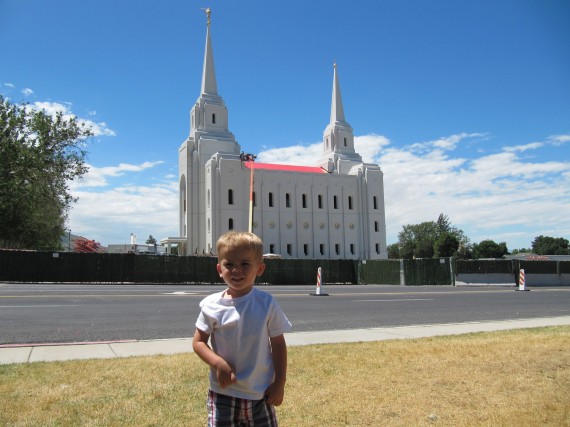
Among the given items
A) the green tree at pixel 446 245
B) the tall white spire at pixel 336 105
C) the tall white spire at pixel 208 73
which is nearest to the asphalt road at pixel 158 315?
the tall white spire at pixel 208 73

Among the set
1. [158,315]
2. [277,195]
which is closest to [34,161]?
[158,315]

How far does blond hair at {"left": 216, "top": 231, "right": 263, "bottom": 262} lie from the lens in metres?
2.90

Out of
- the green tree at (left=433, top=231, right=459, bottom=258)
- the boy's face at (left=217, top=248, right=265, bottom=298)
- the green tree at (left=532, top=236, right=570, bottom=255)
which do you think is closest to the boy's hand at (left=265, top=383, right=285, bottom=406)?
the boy's face at (left=217, top=248, right=265, bottom=298)

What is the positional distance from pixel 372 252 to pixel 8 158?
61596mm

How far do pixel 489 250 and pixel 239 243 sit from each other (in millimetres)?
141941

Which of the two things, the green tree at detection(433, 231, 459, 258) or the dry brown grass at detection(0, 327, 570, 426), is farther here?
the green tree at detection(433, 231, 459, 258)

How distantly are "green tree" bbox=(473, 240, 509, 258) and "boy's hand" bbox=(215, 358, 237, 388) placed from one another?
140766mm

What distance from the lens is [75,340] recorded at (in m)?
9.02

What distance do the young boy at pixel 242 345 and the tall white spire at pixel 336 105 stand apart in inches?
3470

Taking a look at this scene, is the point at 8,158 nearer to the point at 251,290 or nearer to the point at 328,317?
the point at 328,317

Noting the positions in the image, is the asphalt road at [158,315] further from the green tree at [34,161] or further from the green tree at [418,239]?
the green tree at [418,239]

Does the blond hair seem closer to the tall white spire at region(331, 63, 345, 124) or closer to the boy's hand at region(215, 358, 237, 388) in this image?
the boy's hand at region(215, 358, 237, 388)

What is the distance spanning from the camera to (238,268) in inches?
113

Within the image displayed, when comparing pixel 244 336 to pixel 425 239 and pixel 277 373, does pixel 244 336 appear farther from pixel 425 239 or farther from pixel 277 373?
pixel 425 239
